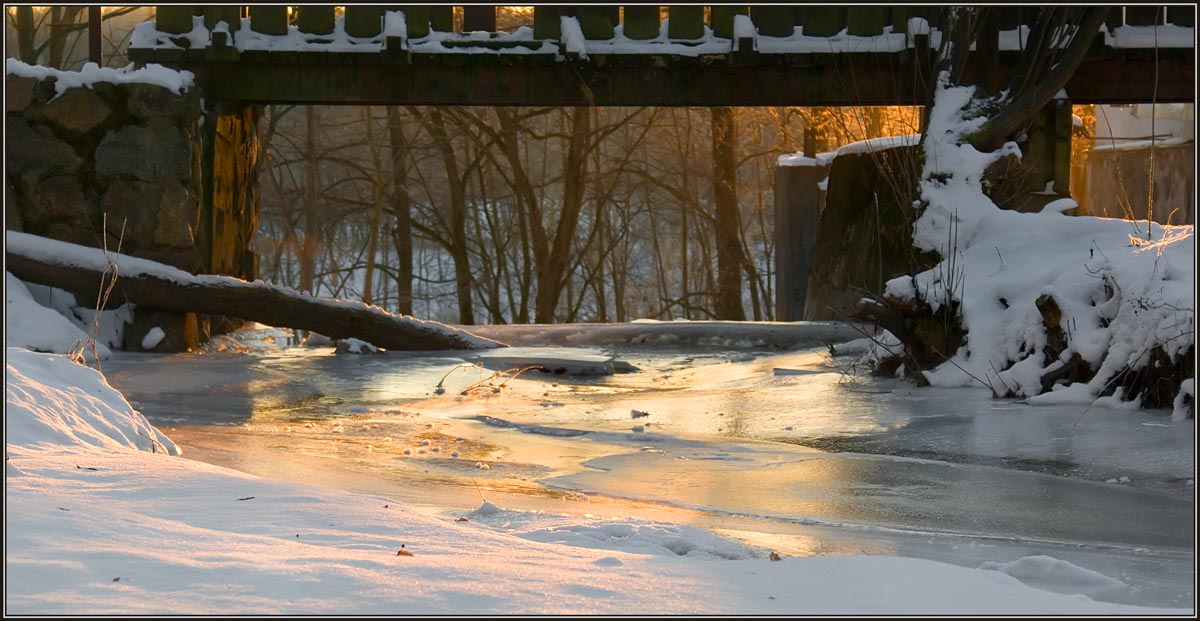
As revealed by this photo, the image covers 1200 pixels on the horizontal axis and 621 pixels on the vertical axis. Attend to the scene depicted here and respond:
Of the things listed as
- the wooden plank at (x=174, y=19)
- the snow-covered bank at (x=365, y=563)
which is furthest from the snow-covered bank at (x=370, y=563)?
the wooden plank at (x=174, y=19)

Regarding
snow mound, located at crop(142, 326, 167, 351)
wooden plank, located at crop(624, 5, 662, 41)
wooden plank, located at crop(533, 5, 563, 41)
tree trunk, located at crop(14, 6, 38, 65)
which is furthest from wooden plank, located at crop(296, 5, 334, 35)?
tree trunk, located at crop(14, 6, 38, 65)

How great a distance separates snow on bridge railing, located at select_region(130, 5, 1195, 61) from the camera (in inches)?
396

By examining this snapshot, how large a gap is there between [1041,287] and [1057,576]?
14.8 ft

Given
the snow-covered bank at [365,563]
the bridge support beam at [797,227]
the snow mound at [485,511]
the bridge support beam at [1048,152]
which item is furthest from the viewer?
the bridge support beam at [797,227]

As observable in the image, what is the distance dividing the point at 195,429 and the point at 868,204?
27.6ft

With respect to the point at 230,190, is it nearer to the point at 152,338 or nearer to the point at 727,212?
the point at 152,338

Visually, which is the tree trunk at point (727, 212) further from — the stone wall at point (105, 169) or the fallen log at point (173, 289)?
the stone wall at point (105, 169)

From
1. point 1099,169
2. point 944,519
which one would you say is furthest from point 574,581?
point 1099,169

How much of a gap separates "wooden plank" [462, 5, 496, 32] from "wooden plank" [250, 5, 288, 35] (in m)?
1.52

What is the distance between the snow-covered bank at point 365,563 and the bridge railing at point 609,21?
708 centimetres

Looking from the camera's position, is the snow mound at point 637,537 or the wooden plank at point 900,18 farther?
the wooden plank at point 900,18

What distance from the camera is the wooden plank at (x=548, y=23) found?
10211mm

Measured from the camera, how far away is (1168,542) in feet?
12.0

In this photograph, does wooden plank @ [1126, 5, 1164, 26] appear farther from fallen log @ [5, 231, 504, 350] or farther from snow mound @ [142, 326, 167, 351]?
snow mound @ [142, 326, 167, 351]
